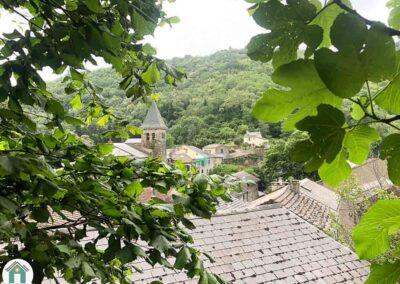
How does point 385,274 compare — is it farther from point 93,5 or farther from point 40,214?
point 40,214

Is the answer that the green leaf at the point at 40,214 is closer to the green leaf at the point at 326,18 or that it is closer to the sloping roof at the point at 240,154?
the green leaf at the point at 326,18

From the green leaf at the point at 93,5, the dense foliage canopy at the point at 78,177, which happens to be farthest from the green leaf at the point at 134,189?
the green leaf at the point at 93,5

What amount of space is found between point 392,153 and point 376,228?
0.11m

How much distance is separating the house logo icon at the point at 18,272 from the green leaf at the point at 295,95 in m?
1.24

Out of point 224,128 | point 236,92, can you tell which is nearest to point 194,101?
point 224,128

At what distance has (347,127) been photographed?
458 mm

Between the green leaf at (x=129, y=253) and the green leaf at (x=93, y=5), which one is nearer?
the green leaf at (x=93, y=5)

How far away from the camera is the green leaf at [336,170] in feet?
1.86

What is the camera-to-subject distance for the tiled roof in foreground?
6.68m

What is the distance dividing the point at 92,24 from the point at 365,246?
1.14 m

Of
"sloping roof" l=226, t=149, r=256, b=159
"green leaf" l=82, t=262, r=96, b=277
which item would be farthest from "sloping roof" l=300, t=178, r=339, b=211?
"sloping roof" l=226, t=149, r=256, b=159

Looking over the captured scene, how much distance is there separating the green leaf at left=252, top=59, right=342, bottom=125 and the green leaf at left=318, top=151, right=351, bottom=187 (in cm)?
12

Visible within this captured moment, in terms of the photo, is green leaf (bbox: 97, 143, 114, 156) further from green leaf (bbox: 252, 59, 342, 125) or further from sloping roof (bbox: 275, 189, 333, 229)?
sloping roof (bbox: 275, 189, 333, 229)

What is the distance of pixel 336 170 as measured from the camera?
1.90ft
